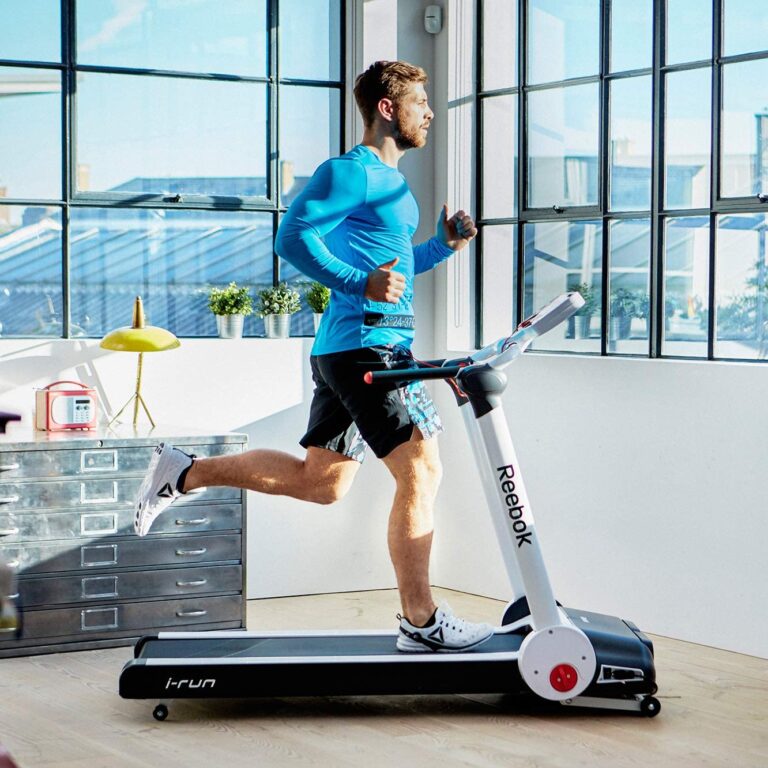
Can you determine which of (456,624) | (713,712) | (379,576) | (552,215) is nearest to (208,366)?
(379,576)

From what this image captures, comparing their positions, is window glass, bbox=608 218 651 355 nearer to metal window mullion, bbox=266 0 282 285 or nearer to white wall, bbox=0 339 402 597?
white wall, bbox=0 339 402 597

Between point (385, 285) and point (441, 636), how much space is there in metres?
0.93

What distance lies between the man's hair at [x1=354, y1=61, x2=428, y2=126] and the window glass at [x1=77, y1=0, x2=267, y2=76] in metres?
1.52

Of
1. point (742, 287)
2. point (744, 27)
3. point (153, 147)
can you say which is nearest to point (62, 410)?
point (153, 147)

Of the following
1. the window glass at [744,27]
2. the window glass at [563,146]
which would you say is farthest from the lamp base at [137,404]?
the window glass at [744,27]

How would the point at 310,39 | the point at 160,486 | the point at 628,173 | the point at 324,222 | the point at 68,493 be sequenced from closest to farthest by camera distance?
1. the point at 324,222
2. the point at 160,486
3. the point at 68,493
4. the point at 628,173
5. the point at 310,39

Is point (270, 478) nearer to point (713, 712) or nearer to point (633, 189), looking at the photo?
point (713, 712)

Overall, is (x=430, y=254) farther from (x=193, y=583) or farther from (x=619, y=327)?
(x=193, y=583)

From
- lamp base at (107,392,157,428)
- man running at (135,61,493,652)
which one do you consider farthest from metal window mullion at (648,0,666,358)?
lamp base at (107,392,157,428)

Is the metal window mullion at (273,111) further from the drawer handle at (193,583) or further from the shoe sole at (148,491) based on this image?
the shoe sole at (148,491)

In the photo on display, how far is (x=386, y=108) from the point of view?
136 inches

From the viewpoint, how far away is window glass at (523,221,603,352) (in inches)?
178

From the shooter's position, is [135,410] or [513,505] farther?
[135,410]

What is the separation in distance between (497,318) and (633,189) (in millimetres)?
812
